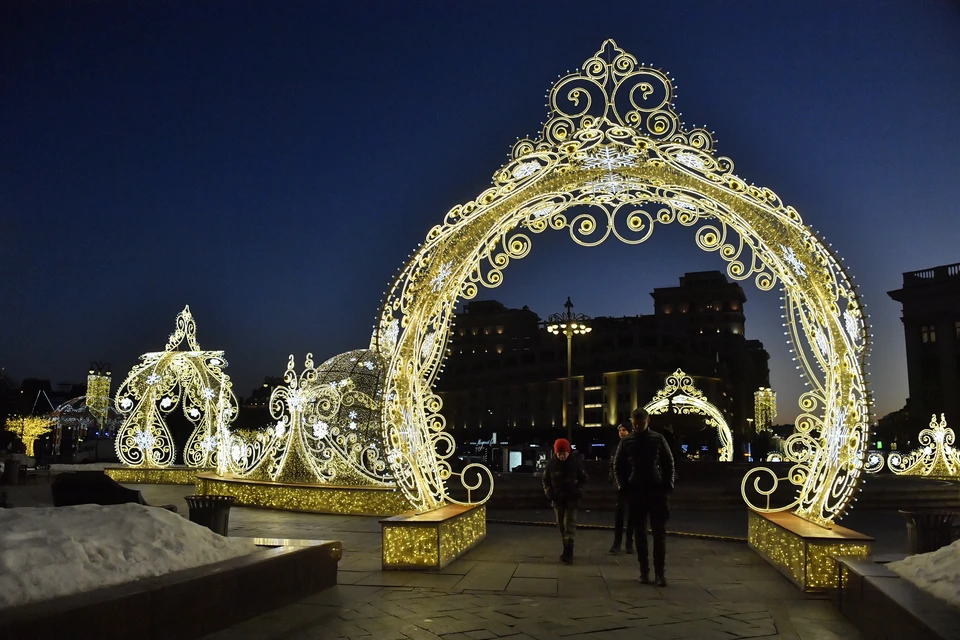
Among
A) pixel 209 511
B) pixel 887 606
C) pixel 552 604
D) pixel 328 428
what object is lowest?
pixel 552 604

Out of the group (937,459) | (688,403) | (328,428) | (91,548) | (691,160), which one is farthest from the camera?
(688,403)

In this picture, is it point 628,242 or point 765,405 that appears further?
point 765,405

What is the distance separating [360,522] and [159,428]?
11.6 metres

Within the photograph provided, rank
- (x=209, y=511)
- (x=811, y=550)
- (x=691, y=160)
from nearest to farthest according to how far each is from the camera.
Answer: (x=811, y=550), (x=209, y=511), (x=691, y=160)

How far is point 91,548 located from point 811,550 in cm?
510

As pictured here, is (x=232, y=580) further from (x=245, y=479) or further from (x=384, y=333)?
(x=245, y=479)

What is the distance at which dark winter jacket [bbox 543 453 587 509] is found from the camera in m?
7.59

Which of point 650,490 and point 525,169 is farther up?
point 525,169

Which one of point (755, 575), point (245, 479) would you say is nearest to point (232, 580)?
point (755, 575)

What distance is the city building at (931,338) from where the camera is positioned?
46.1 m

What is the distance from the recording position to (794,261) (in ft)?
23.4

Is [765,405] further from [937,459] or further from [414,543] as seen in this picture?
[414,543]

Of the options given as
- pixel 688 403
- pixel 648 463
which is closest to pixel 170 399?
pixel 688 403

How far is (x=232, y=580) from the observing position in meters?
4.81
